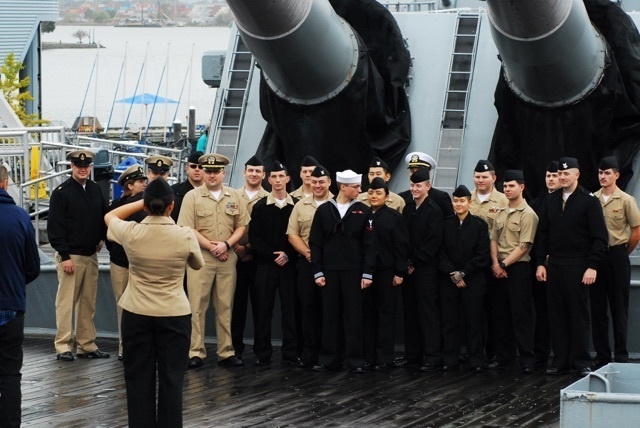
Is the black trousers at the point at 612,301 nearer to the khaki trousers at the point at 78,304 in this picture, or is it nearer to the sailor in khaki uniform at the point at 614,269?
the sailor in khaki uniform at the point at 614,269

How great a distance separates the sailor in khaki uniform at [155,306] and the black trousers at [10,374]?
57cm

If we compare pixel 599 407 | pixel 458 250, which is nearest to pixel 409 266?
pixel 458 250

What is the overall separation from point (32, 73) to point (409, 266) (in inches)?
1259

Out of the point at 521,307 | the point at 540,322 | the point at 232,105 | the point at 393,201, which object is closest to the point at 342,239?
the point at 393,201

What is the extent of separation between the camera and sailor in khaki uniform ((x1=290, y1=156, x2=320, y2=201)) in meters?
10.1

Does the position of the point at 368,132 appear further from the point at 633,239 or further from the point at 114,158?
the point at 114,158

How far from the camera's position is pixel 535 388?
911cm

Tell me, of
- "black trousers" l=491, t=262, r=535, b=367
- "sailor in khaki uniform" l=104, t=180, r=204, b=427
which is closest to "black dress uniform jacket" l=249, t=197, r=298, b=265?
"black trousers" l=491, t=262, r=535, b=367

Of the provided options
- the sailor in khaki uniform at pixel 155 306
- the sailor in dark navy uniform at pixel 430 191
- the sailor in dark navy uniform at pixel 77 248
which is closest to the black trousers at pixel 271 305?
the sailor in dark navy uniform at pixel 430 191

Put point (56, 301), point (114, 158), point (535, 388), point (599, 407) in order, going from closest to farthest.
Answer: point (599, 407), point (535, 388), point (56, 301), point (114, 158)

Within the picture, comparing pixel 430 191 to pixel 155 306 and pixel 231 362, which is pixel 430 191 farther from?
pixel 155 306

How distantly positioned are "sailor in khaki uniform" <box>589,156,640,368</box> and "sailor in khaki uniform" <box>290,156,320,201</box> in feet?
6.42

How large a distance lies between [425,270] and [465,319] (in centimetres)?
43

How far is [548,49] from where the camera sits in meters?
9.24
